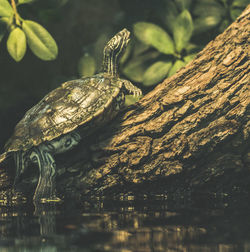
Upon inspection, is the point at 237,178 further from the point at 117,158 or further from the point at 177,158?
the point at 117,158

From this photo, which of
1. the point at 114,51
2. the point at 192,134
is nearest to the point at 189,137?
the point at 192,134

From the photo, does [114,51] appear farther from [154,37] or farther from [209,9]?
[209,9]

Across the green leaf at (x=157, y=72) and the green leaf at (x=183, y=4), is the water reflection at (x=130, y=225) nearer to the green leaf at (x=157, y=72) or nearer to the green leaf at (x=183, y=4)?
the green leaf at (x=157, y=72)

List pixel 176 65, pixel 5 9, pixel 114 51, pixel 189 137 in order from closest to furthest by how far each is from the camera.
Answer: pixel 189 137 < pixel 5 9 < pixel 114 51 < pixel 176 65

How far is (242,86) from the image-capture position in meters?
2.30

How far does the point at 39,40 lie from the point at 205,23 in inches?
58.8

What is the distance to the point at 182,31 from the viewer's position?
314cm

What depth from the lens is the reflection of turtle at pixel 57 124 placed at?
7.75 feet

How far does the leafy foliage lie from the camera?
285 cm

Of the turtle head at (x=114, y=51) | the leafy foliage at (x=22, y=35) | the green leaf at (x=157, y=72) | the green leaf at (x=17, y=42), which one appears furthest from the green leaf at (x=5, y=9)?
the green leaf at (x=157, y=72)

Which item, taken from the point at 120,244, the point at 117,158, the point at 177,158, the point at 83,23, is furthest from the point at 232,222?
the point at 83,23

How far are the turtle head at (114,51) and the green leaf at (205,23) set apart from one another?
0.75m

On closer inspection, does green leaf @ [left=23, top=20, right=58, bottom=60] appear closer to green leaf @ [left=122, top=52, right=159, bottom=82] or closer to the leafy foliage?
the leafy foliage

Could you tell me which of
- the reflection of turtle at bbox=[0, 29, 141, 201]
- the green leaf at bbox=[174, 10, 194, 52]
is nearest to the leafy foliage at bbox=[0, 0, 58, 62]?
the reflection of turtle at bbox=[0, 29, 141, 201]
